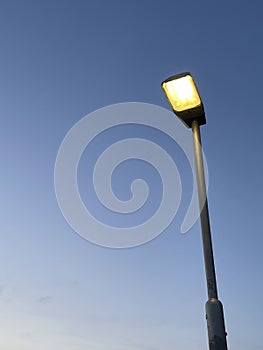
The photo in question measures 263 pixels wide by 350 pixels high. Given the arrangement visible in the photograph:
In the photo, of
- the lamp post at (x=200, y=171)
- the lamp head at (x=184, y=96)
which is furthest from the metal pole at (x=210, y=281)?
the lamp head at (x=184, y=96)

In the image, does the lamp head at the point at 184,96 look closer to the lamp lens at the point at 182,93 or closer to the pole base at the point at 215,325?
the lamp lens at the point at 182,93

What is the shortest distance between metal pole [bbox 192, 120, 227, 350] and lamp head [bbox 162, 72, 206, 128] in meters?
0.45

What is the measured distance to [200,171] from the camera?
4531 mm

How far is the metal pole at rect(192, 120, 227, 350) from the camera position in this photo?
360 centimetres

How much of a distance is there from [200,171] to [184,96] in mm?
959

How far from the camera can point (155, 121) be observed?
5453 mm

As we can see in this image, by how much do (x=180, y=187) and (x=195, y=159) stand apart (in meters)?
0.71

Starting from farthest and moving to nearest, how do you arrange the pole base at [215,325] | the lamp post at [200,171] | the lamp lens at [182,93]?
the lamp lens at [182,93]
the lamp post at [200,171]
the pole base at [215,325]

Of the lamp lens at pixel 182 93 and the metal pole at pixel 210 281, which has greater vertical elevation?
the lamp lens at pixel 182 93

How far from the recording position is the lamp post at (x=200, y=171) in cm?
366

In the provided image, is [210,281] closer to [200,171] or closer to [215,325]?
[215,325]

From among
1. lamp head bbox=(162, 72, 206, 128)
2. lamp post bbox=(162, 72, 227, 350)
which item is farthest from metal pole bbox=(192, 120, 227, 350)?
lamp head bbox=(162, 72, 206, 128)

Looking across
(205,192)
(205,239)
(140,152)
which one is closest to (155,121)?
(140,152)

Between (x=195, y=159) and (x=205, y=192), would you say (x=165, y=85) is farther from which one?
(x=205, y=192)
